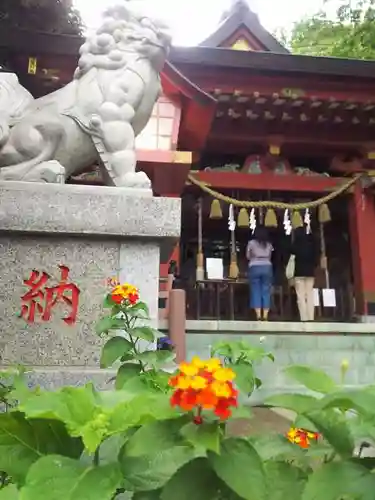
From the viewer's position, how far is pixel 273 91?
26.7ft

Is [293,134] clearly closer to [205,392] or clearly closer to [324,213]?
[324,213]

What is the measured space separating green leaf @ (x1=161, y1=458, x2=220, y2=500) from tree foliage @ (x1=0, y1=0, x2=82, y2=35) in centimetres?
831

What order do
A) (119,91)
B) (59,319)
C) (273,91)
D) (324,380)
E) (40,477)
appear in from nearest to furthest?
(40,477) < (324,380) < (59,319) < (119,91) < (273,91)

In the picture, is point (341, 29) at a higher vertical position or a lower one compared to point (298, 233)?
higher

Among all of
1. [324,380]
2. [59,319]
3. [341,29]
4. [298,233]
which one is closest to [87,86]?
[59,319]

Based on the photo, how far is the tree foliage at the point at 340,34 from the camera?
11.2 metres

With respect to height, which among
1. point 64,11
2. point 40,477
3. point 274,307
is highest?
point 64,11

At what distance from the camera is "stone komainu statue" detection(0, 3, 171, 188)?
3025mm

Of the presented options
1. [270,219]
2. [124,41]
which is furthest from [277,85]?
[124,41]

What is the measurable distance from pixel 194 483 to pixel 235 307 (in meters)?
9.11

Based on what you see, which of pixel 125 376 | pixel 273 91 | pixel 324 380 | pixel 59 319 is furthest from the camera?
pixel 273 91

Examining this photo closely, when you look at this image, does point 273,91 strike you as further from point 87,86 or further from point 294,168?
point 87,86

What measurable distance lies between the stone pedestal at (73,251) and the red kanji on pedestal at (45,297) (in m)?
0.02

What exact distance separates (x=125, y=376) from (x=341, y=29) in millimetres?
13856
